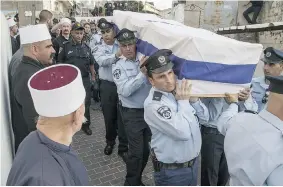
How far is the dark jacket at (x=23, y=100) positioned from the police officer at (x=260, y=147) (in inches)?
67.5

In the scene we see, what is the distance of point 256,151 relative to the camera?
1.64 m

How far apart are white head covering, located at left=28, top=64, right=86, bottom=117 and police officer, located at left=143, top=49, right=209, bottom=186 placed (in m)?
0.92

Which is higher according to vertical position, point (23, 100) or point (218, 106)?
point (23, 100)

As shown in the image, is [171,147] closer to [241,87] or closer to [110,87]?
[241,87]

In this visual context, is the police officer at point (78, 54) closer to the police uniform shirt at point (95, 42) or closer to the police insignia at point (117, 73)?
the police uniform shirt at point (95, 42)

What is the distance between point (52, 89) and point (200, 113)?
1.71 metres

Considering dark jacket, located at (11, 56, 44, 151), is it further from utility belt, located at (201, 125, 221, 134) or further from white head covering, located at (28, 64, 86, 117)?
utility belt, located at (201, 125, 221, 134)

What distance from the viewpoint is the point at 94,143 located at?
4977 mm

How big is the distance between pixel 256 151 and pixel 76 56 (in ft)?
13.9

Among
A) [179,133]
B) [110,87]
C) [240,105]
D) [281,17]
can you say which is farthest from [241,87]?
[281,17]

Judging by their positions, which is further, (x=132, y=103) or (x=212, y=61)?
(x=132, y=103)

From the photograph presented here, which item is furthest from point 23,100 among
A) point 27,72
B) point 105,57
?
point 105,57

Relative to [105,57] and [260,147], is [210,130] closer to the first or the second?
[260,147]

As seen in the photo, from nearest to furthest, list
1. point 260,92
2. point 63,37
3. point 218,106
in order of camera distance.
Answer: point 218,106, point 260,92, point 63,37
